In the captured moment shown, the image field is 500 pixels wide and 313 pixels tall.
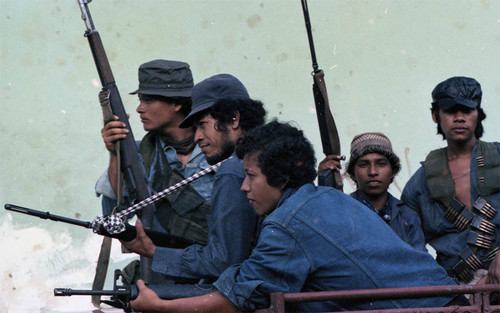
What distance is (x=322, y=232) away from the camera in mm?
3221

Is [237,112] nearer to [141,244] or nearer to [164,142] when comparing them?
[141,244]

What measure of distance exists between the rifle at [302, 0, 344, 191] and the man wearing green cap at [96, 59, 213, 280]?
65 centimetres

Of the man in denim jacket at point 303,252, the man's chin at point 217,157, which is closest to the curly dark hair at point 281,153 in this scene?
the man in denim jacket at point 303,252

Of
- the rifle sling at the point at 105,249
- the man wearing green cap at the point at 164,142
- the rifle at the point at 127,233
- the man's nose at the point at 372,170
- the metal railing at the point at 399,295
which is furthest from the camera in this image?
the man's nose at the point at 372,170

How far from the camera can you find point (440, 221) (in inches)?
188

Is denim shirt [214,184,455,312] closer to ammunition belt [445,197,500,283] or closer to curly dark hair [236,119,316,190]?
curly dark hair [236,119,316,190]

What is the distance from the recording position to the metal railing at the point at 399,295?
10.1 feet

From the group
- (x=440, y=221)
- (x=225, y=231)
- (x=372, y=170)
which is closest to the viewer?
(x=225, y=231)

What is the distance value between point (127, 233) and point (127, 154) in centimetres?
73

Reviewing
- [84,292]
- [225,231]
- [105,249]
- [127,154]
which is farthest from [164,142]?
[84,292]

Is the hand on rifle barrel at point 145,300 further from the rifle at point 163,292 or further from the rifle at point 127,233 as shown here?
the rifle at point 127,233

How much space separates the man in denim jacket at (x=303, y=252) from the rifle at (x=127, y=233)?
43cm

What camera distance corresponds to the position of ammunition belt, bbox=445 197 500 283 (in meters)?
4.65

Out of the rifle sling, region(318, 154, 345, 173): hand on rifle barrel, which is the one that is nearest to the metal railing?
→ the rifle sling
